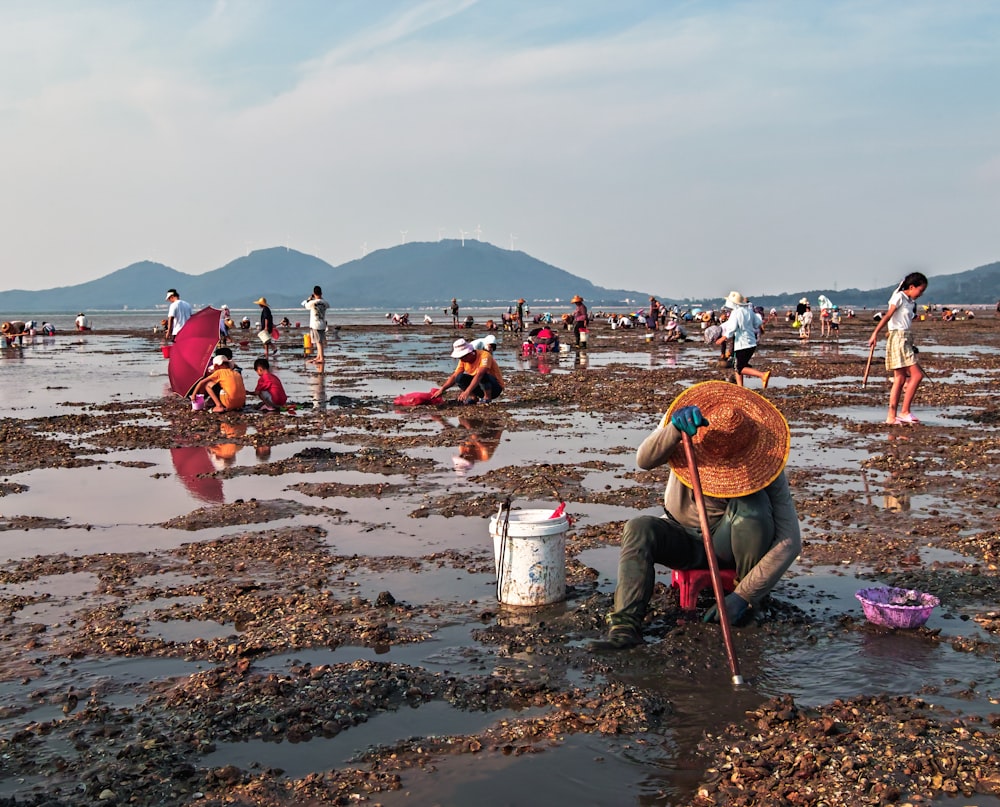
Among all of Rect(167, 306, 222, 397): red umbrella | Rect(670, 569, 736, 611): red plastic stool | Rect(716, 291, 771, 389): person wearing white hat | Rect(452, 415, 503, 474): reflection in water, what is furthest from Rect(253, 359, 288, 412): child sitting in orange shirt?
Rect(670, 569, 736, 611): red plastic stool

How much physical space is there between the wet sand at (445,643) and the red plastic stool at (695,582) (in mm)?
113

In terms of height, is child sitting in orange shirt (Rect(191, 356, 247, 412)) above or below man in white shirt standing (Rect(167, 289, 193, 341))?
below

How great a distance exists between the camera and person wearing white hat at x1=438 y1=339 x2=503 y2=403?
16453 millimetres

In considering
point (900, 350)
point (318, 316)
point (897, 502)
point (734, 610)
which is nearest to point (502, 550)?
point (734, 610)

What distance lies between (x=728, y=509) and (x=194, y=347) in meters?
12.2

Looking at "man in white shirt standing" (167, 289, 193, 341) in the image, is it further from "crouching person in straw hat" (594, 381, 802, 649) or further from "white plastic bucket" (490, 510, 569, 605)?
"crouching person in straw hat" (594, 381, 802, 649)

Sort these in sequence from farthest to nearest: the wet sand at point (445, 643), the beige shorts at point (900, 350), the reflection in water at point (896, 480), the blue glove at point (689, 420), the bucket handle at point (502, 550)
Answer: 1. the beige shorts at point (900, 350)
2. the reflection in water at point (896, 480)
3. the bucket handle at point (502, 550)
4. the blue glove at point (689, 420)
5. the wet sand at point (445, 643)

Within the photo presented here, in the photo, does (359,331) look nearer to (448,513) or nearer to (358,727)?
(448,513)

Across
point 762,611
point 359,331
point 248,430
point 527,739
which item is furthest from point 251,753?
point 359,331

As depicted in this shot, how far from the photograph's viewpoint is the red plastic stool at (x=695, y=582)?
19.1 feet

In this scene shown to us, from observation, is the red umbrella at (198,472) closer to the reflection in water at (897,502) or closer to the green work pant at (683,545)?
the green work pant at (683,545)

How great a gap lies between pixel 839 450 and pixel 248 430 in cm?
834

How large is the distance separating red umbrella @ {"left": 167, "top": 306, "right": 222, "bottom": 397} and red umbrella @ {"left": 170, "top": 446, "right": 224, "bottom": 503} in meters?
3.64

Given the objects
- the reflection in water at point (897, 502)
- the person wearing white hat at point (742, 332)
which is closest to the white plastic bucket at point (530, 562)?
the reflection in water at point (897, 502)
